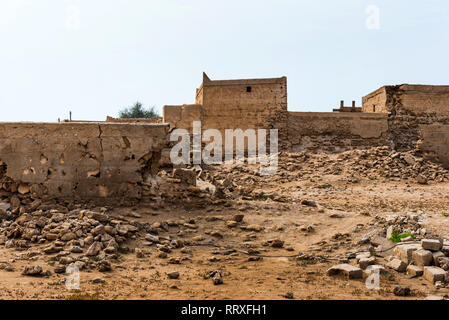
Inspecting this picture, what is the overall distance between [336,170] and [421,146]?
4.17 metres

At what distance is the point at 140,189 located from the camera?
→ 301 inches

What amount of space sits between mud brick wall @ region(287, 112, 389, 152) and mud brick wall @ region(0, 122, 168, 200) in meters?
10.3

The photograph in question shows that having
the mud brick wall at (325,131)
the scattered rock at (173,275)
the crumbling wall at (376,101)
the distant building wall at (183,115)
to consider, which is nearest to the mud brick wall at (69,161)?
the scattered rock at (173,275)

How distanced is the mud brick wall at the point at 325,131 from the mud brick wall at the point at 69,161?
10326 millimetres

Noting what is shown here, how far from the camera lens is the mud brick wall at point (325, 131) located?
16891mm

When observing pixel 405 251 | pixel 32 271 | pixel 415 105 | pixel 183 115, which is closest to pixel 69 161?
pixel 32 271

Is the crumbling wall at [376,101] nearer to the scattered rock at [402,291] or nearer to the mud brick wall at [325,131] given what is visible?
the mud brick wall at [325,131]

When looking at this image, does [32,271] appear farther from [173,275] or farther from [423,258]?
[423,258]

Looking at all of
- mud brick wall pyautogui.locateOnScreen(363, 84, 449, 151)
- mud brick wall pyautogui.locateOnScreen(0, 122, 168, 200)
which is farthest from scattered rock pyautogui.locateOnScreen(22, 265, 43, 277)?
mud brick wall pyautogui.locateOnScreen(363, 84, 449, 151)

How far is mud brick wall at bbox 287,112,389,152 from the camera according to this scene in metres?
16.9

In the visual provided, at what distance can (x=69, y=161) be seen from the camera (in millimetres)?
7430

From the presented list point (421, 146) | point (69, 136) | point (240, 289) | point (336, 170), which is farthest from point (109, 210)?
point (421, 146)

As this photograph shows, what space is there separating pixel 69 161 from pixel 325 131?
12161 millimetres
